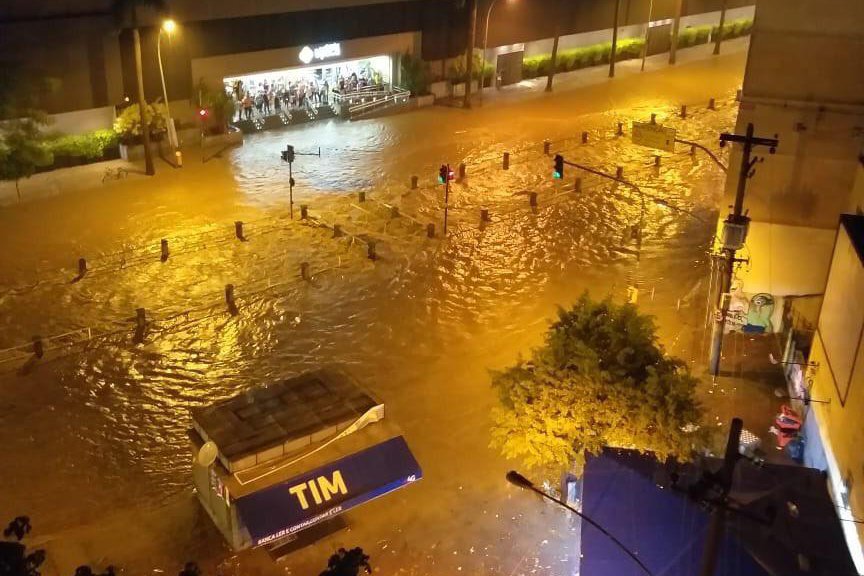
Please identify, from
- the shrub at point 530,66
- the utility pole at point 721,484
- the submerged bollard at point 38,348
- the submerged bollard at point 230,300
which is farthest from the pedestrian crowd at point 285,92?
the utility pole at point 721,484

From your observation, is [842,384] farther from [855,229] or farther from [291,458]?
[291,458]

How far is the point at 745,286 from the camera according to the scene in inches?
947

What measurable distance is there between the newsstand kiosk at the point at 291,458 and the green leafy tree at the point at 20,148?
679 inches

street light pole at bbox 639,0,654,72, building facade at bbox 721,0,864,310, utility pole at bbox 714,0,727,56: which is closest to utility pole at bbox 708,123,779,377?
building facade at bbox 721,0,864,310

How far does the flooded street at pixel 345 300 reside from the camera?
55.6 feet

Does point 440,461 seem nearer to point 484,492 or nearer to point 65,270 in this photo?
point 484,492

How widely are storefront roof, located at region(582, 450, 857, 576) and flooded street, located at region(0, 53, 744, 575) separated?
1.84 meters

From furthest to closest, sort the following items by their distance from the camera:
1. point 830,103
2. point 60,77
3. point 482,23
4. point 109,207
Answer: point 482,23 → point 60,77 → point 109,207 → point 830,103

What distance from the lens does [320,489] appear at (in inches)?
593

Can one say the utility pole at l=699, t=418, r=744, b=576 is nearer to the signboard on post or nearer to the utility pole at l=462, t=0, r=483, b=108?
the signboard on post

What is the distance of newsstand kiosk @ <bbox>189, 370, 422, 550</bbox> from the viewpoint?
14.7 m

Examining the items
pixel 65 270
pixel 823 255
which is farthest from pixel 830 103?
pixel 65 270

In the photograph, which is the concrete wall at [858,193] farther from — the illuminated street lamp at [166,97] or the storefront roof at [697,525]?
the illuminated street lamp at [166,97]

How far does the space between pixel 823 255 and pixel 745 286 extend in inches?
81.4
